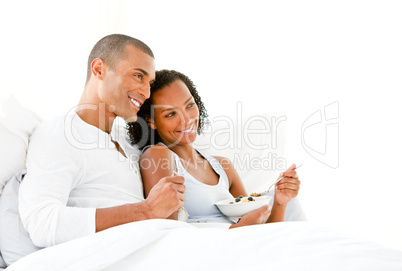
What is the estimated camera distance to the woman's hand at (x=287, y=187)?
1.78 meters

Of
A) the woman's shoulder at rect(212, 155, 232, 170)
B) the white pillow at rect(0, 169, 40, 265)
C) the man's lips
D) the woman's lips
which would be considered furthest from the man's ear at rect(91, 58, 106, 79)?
the woman's shoulder at rect(212, 155, 232, 170)

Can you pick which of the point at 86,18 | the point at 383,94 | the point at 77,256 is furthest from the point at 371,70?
the point at 77,256

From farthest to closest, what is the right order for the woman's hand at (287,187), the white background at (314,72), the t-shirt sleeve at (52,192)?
the white background at (314,72) → the woman's hand at (287,187) → the t-shirt sleeve at (52,192)

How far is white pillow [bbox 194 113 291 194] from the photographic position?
7.07 feet

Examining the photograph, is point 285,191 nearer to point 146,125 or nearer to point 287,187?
point 287,187

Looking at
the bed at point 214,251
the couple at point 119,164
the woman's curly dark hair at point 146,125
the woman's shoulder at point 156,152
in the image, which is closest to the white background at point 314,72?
the couple at point 119,164

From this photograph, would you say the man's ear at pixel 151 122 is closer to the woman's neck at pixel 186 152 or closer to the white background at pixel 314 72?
the woman's neck at pixel 186 152

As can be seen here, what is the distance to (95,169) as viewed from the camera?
1438mm

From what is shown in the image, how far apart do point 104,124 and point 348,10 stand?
1.95 meters

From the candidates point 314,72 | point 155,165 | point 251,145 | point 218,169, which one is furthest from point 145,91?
point 314,72

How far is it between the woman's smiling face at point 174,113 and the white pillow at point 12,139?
21.8 inches

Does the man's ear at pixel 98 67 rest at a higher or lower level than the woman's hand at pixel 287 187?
higher

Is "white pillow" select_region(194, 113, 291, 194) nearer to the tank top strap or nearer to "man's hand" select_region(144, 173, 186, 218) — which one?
the tank top strap

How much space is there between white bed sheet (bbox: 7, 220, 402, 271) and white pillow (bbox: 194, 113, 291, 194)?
1083 mm
